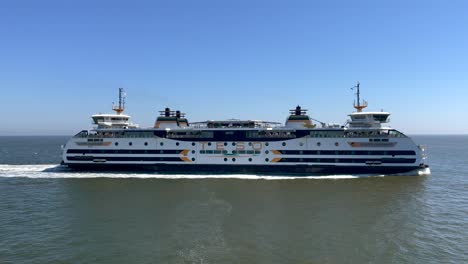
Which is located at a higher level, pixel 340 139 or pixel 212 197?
pixel 340 139

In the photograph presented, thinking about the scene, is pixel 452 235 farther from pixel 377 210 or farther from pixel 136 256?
pixel 136 256

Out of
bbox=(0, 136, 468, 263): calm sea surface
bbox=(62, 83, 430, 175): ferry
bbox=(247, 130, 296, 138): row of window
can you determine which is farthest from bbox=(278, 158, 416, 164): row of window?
bbox=(247, 130, 296, 138): row of window

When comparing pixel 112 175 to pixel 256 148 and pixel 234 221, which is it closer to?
pixel 256 148

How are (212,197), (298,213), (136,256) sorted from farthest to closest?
(212,197), (298,213), (136,256)

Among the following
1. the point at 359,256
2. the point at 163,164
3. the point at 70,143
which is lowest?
the point at 359,256

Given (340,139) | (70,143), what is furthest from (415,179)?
(70,143)

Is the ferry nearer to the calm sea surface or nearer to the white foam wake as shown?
the white foam wake
